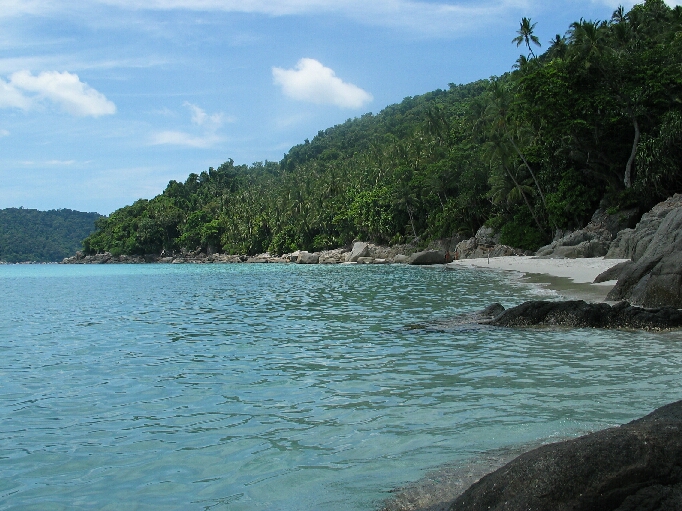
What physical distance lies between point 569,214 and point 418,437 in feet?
143

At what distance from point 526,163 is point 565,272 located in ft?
69.5

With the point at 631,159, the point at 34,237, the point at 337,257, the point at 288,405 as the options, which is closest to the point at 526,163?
the point at 631,159

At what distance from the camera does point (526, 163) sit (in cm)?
4850

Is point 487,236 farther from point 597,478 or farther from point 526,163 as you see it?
point 597,478

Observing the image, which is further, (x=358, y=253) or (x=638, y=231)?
(x=358, y=253)

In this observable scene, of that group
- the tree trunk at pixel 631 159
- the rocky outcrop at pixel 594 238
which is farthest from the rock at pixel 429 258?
the tree trunk at pixel 631 159

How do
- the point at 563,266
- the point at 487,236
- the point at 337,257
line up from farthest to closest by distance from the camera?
the point at 337,257, the point at 487,236, the point at 563,266

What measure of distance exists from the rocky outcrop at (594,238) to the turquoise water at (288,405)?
27.0 m

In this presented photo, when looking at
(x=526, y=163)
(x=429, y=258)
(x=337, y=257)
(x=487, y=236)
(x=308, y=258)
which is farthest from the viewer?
(x=308, y=258)

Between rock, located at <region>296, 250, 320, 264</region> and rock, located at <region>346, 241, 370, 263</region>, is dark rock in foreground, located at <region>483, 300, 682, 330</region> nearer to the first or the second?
rock, located at <region>346, 241, 370, 263</region>

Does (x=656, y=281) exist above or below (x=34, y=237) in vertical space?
below

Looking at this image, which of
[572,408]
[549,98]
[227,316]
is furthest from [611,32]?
[572,408]

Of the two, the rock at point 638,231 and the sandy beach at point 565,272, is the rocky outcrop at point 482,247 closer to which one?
the sandy beach at point 565,272

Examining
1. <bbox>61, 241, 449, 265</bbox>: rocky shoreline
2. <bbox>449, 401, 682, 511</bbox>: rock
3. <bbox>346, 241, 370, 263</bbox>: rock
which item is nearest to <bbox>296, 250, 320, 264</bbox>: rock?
<bbox>61, 241, 449, 265</bbox>: rocky shoreline
